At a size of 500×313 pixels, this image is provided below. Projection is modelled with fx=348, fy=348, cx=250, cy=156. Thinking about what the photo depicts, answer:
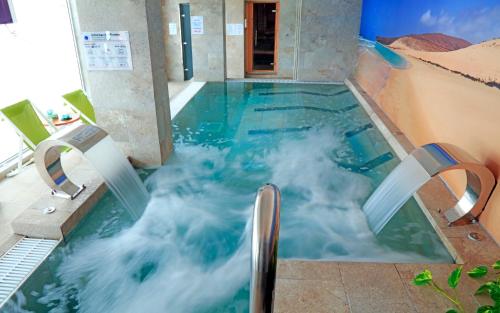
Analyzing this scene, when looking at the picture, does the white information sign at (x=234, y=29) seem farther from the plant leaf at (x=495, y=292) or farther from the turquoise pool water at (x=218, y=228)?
the plant leaf at (x=495, y=292)

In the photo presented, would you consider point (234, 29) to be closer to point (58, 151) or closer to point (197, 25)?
point (197, 25)

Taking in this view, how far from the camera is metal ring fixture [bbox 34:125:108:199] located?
280 centimetres

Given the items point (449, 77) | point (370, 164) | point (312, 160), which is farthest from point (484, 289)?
point (312, 160)

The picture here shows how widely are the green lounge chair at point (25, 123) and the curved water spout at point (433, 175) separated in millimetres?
3805

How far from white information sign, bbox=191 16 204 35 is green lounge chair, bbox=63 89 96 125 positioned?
431 cm

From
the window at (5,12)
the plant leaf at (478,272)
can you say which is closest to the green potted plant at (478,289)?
the plant leaf at (478,272)

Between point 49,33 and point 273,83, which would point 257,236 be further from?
point 273,83

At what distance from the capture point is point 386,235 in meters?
3.01

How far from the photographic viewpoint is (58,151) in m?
3.11

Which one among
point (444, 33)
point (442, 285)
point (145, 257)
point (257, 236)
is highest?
point (444, 33)

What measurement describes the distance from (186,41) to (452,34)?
729 centimetres

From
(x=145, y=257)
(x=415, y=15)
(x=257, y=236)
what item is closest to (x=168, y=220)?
(x=145, y=257)

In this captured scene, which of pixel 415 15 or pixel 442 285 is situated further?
pixel 415 15

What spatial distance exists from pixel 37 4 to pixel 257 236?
6800mm
